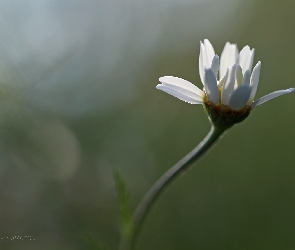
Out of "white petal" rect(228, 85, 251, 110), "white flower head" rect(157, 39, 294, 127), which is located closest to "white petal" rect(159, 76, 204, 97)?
"white flower head" rect(157, 39, 294, 127)

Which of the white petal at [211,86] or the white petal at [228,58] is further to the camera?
the white petal at [228,58]

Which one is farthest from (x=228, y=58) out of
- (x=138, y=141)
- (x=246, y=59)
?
(x=138, y=141)

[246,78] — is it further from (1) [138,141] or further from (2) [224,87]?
(1) [138,141]

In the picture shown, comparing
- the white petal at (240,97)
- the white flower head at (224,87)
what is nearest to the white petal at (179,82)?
the white flower head at (224,87)

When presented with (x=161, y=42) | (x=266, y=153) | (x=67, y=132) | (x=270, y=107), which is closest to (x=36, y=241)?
(x=67, y=132)

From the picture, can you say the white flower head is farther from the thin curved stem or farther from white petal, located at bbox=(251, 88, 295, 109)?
the thin curved stem

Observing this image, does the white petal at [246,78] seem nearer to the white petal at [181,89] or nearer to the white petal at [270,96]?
the white petal at [270,96]
